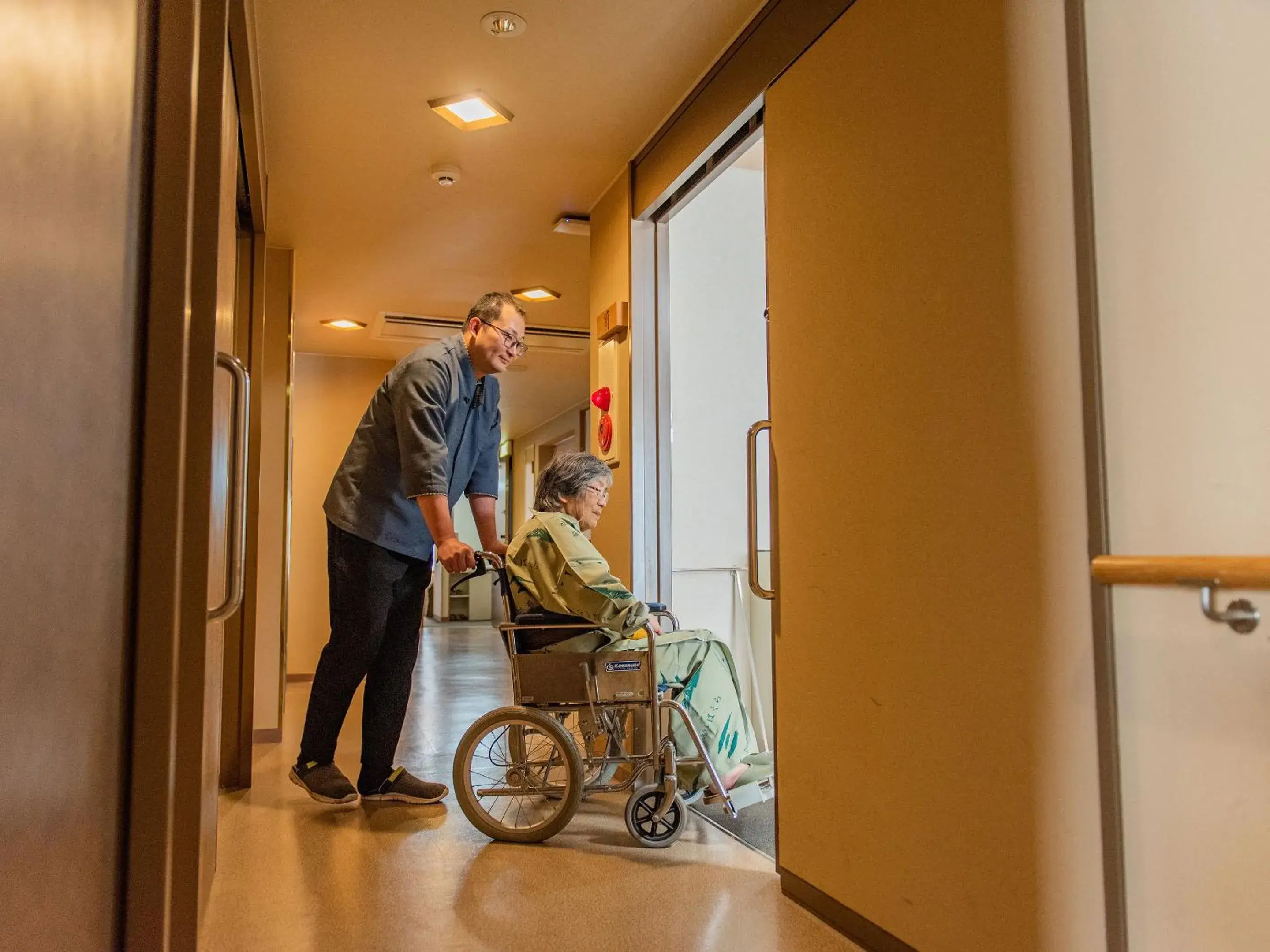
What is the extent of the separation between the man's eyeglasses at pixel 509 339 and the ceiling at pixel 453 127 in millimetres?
683

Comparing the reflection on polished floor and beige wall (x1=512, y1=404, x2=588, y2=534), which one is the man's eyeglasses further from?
beige wall (x1=512, y1=404, x2=588, y2=534)

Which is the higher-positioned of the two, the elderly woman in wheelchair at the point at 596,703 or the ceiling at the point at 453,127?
the ceiling at the point at 453,127

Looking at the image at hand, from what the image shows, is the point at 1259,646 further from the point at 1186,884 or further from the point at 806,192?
the point at 806,192

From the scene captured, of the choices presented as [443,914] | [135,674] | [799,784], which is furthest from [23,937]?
[799,784]

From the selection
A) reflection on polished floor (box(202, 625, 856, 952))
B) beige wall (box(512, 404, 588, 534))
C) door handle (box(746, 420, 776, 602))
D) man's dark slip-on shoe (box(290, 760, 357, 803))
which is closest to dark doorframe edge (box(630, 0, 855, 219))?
door handle (box(746, 420, 776, 602))

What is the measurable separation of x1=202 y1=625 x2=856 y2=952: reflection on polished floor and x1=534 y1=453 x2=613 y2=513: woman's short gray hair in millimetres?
900

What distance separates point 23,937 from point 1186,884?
1289 millimetres

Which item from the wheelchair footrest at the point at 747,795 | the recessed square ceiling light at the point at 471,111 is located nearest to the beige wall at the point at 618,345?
the recessed square ceiling light at the point at 471,111

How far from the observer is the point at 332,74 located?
112 inches

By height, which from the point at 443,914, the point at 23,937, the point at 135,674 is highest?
the point at 135,674

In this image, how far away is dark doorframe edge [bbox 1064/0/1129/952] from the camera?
4.39 ft

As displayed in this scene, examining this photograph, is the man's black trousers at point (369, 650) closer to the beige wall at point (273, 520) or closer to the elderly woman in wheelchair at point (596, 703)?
the elderly woman in wheelchair at point (596, 703)

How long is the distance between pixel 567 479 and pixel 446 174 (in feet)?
4.42

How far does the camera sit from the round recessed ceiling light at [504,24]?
2545mm
